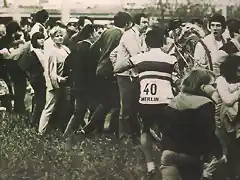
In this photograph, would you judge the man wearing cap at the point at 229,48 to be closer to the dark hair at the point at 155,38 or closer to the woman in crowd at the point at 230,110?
the woman in crowd at the point at 230,110

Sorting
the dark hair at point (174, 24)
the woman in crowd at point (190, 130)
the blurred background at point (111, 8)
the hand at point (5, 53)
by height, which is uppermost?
the blurred background at point (111, 8)

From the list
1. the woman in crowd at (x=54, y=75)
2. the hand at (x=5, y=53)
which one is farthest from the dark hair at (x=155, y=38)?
the hand at (x=5, y=53)

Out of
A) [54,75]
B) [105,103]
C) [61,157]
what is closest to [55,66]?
[54,75]

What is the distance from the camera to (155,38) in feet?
5.30

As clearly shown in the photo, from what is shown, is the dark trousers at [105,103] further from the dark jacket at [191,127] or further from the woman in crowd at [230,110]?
the woman in crowd at [230,110]

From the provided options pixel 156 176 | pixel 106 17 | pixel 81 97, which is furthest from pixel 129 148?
pixel 106 17

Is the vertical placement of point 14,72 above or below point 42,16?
below

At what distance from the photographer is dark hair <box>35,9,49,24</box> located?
1.65 m

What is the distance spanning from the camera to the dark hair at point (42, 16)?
5.41ft

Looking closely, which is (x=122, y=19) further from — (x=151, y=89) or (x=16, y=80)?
(x=16, y=80)

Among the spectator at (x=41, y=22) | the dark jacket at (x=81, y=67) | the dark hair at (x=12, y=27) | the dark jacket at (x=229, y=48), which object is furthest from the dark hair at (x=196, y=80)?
the dark hair at (x=12, y=27)

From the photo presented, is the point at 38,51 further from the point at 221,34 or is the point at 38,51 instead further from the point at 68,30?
the point at 221,34

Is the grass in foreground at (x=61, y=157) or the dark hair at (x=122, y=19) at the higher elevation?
the dark hair at (x=122, y=19)

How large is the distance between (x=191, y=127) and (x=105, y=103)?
333mm
